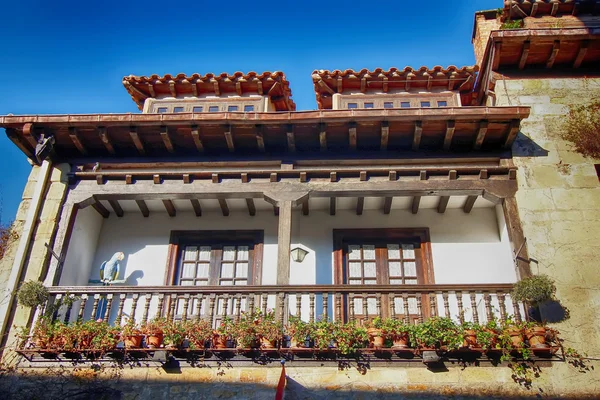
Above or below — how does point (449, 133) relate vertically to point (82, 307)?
above

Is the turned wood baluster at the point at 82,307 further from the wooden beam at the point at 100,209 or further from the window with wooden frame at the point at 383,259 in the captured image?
the window with wooden frame at the point at 383,259

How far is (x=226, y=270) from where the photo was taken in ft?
33.6

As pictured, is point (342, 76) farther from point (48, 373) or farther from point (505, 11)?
point (48, 373)

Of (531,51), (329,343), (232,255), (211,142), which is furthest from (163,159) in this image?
(531,51)

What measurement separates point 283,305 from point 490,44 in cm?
617

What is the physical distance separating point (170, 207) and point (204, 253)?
109 cm

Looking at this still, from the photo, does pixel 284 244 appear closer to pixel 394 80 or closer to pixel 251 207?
pixel 251 207

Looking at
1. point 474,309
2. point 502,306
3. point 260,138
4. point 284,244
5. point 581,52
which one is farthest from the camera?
point 581,52

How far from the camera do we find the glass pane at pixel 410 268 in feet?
32.7

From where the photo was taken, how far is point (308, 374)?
7.57m

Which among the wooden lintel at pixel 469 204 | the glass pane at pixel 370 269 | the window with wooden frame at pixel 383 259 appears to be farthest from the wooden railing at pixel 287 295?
the wooden lintel at pixel 469 204

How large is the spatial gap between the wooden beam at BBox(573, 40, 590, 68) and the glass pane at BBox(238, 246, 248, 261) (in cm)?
707

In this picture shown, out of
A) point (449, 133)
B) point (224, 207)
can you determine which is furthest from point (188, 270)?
point (449, 133)

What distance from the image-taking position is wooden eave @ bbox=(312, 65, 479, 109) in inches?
436
